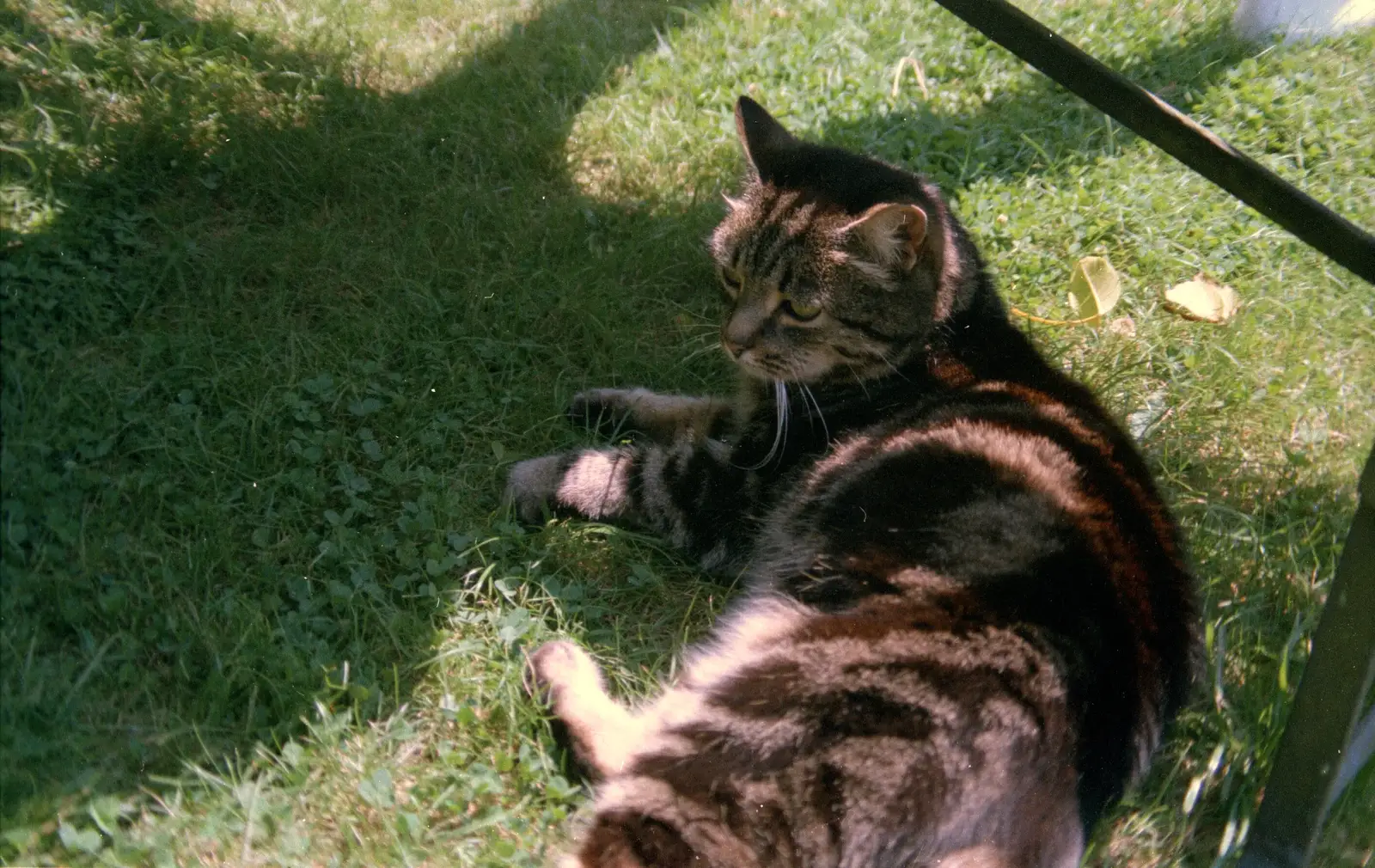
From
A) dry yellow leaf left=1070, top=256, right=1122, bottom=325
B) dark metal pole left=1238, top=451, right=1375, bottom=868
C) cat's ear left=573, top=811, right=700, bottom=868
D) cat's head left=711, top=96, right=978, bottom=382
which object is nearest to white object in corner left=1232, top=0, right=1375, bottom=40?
dry yellow leaf left=1070, top=256, right=1122, bottom=325

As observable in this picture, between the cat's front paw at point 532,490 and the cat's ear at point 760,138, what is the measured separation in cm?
105

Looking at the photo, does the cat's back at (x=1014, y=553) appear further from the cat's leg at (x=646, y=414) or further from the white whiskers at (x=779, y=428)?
the cat's leg at (x=646, y=414)

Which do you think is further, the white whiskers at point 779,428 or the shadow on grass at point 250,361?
the white whiskers at point 779,428

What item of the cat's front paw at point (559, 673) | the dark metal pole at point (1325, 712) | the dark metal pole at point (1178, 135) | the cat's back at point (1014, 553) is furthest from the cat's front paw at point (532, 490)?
the dark metal pole at point (1325, 712)

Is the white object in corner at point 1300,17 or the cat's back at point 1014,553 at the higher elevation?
the cat's back at point 1014,553

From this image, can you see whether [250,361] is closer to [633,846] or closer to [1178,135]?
[633,846]

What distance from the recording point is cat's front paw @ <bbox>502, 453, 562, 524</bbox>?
2.71 meters

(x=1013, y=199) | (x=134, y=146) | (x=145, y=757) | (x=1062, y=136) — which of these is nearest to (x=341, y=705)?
(x=145, y=757)

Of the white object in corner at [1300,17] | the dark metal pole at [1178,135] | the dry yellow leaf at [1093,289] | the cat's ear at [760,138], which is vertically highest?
the dark metal pole at [1178,135]

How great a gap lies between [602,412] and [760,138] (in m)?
0.94

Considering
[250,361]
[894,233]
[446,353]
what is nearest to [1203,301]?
[894,233]

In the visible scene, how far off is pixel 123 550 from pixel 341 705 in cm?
56

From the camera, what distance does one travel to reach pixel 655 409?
9.93 feet

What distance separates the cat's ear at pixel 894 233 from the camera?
98.7 inches
